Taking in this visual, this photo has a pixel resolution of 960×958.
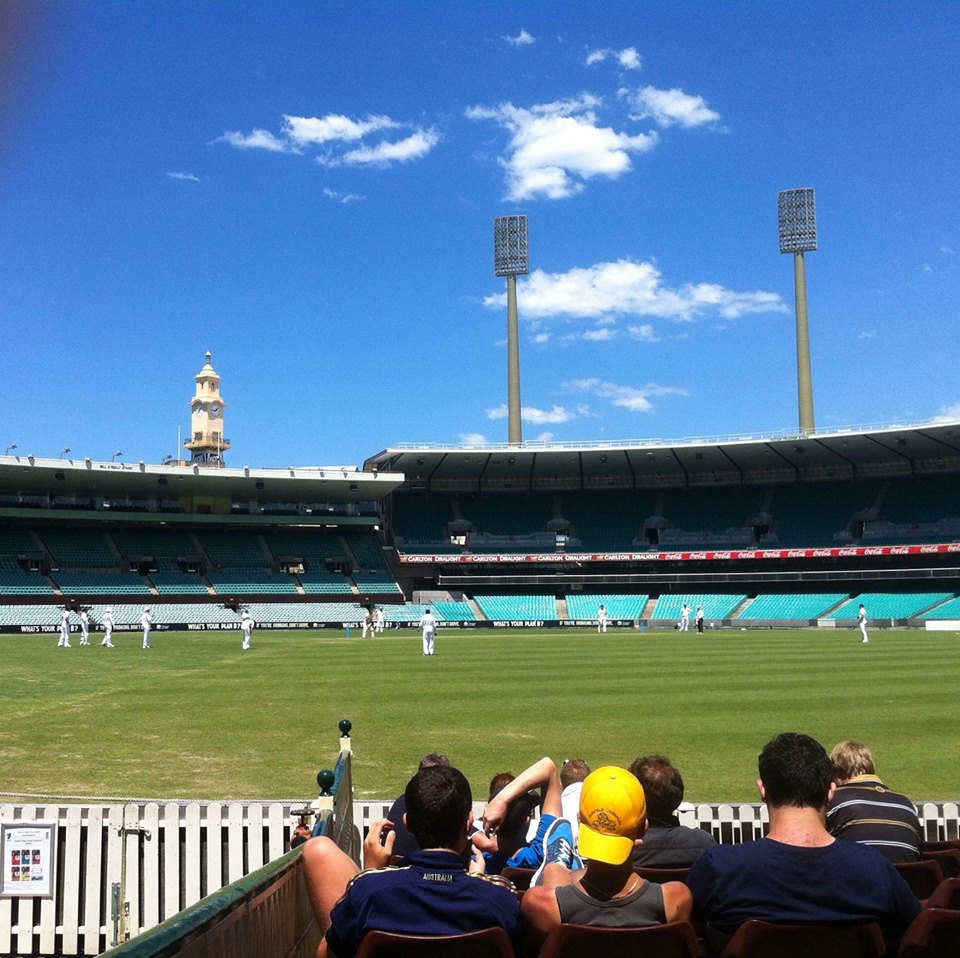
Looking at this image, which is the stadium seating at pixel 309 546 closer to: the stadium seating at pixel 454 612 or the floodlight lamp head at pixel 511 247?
the stadium seating at pixel 454 612

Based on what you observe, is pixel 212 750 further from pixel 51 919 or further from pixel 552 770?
pixel 552 770

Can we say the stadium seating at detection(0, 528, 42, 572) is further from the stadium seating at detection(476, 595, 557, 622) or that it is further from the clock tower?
the clock tower

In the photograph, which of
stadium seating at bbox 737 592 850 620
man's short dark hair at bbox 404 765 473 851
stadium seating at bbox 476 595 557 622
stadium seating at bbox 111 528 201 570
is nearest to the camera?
man's short dark hair at bbox 404 765 473 851

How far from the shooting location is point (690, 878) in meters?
3.92

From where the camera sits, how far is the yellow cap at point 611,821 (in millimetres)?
Answer: 3621

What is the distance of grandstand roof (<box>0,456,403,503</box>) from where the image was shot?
198 feet

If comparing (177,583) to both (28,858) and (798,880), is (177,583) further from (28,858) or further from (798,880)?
(798,880)

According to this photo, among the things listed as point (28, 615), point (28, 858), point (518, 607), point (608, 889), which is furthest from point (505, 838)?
point (518, 607)

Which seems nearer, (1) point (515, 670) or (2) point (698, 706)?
(2) point (698, 706)

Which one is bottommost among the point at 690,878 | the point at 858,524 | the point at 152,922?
the point at 152,922

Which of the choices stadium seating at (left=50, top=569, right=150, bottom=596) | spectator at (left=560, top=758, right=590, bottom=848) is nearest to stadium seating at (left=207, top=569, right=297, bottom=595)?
stadium seating at (left=50, top=569, right=150, bottom=596)

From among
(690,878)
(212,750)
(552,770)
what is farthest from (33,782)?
(690,878)

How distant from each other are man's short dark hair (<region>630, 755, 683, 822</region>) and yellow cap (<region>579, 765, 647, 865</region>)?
1.24 m

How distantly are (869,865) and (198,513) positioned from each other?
68954mm
